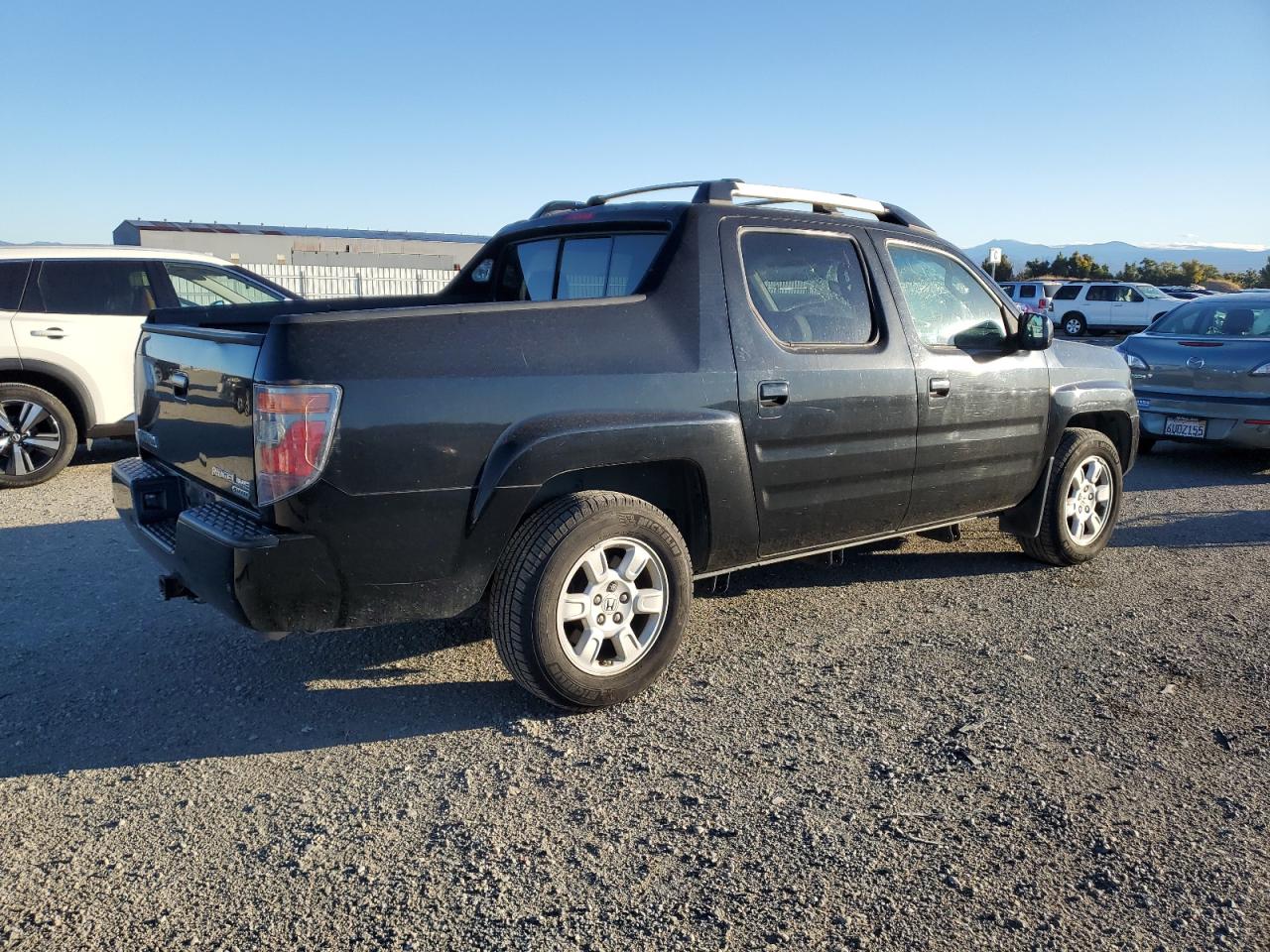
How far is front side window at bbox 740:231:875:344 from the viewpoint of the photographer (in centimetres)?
431

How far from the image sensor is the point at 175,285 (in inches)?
339

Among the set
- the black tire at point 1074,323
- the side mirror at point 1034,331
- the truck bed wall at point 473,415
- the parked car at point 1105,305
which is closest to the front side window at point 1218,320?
the side mirror at point 1034,331

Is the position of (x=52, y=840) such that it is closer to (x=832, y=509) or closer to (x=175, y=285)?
(x=832, y=509)

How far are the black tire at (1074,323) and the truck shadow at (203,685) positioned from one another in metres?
31.8

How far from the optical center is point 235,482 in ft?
11.4

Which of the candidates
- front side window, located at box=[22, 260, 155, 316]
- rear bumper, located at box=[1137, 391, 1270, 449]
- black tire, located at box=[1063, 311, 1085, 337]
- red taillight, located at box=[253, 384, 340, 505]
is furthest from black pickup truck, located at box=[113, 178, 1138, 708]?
black tire, located at box=[1063, 311, 1085, 337]

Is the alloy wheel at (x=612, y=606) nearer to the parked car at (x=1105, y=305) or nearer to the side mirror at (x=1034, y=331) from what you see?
the side mirror at (x=1034, y=331)

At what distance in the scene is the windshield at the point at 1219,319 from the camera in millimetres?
9484

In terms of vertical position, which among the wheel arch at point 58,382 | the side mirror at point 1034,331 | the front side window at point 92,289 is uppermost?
the front side window at point 92,289

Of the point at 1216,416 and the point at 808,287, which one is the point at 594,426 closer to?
the point at 808,287

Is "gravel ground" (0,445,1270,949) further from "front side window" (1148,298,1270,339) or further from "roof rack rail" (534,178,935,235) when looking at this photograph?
"front side window" (1148,298,1270,339)

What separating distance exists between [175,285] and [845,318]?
6.25m

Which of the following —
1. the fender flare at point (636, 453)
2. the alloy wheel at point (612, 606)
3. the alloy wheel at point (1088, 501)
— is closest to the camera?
the fender flare at point (636, 453)

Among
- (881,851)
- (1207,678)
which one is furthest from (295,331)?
(1207,678)
